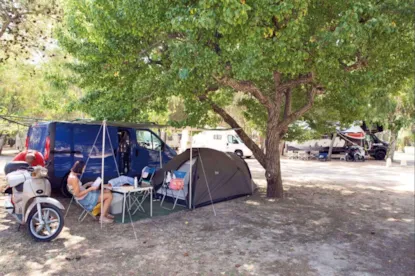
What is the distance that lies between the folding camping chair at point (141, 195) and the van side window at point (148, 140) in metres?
1.43

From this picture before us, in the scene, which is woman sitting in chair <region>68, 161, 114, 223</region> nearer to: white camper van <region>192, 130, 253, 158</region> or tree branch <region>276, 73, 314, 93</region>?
tree branch <region>276, 73, 314, 93</region>

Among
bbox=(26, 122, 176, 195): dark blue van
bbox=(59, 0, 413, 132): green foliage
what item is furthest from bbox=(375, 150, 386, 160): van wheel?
bbox=(26, 122, 176, 195): dark blue van

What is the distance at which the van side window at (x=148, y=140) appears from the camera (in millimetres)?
9617

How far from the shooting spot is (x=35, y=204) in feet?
16.2

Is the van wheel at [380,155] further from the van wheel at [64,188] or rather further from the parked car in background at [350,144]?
the van wheel at [64,188]

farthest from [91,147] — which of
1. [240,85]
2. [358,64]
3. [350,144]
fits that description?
[350,144]

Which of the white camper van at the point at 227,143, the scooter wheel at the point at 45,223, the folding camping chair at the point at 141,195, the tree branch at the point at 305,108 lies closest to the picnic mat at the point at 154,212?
the folding camping chair at the point at 141,195

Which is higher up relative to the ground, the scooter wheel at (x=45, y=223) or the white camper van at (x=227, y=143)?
the white camper van at (x=227, y=143)

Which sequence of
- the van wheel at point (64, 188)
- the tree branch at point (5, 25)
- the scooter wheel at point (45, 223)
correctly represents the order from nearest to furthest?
the scooter wheel at point (45, 223), the van wheel at point (64, 188), the tree branch at point (5, 25)

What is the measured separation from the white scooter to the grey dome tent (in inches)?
116

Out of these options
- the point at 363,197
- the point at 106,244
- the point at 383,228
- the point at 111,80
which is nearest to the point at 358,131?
the point at 363,197

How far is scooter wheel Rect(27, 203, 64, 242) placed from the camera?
16.1 ft

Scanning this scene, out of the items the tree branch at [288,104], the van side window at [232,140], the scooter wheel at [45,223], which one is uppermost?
the tree branch at [288,104]

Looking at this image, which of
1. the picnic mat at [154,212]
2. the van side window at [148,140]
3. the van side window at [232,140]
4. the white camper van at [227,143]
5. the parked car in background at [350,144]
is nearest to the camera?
the picnic mat at [154,212]
